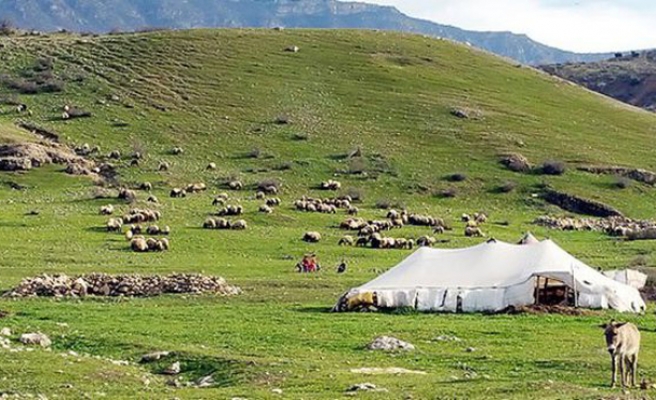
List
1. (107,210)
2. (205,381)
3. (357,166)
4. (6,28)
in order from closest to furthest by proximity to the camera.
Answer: (205,381), (107,210), (357,166), (6,28)

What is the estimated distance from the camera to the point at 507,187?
100 m

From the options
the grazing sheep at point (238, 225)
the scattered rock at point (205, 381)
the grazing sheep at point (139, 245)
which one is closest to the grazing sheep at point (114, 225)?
the grazing sheep at point (139, 245)

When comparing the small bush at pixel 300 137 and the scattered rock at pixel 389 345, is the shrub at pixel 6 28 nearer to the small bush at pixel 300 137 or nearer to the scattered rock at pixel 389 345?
the small bush at pixel 300 137

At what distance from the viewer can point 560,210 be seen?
95.6 metres

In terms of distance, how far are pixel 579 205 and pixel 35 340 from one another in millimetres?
71313

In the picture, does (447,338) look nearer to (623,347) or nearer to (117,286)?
(623,347)

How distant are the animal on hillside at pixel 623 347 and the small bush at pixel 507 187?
7463cm

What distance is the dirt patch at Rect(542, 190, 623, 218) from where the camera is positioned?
95.7m

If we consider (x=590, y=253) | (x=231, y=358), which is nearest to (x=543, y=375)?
(x=231, y=358)

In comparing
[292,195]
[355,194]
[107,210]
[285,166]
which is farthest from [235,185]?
[107,210]

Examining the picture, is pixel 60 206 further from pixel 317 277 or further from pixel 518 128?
pixel 518 128

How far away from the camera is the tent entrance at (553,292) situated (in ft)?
149

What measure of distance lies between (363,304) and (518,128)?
78.6 meters

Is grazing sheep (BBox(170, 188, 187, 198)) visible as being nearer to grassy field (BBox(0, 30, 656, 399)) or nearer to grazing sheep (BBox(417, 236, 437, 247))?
grassy field (BBox(0, 30, 656, 399))
